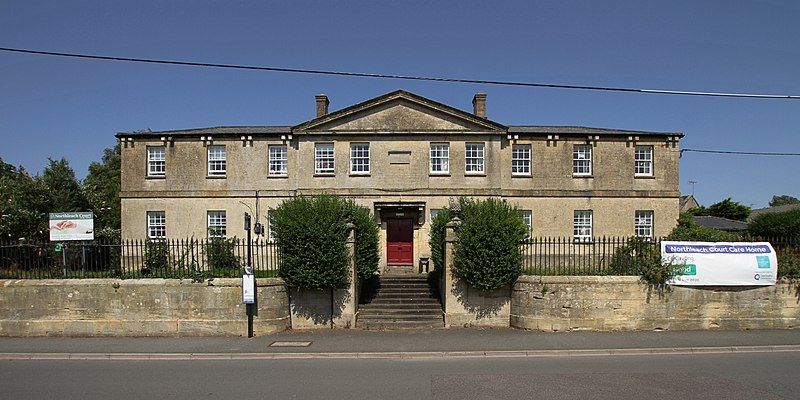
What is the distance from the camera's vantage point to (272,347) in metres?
12.8

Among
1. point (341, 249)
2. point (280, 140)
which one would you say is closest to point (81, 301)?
point (341, 249)

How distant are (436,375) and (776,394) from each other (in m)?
5.94

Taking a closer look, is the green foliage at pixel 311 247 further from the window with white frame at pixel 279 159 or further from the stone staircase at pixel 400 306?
the window with white frame at pixel 279 159

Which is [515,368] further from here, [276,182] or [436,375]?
[276,182]

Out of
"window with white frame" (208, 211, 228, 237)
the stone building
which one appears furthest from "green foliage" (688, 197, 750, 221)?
"window with white frame" (208, 211, 228, 237)

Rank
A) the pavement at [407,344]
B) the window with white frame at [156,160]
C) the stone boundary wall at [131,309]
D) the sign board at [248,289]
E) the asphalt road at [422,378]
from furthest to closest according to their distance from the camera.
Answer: the window with white frame at [156,160]
the stone boundary wall at [131,309]
the sign board at [248,289]
the pavement at [407,344]
the asphalt road at [422,378]

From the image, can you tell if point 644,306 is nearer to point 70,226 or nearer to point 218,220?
point 70,226

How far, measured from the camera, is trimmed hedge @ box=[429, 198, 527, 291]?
1452 centimetres

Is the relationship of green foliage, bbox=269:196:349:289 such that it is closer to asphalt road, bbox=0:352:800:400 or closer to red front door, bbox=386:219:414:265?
asphalt road, bbox=0:352:800:400

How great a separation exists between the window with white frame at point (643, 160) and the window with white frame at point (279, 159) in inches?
677

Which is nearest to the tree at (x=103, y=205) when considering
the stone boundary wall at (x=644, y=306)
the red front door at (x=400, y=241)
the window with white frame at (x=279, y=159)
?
the window with white frame at (x=279, y=159)

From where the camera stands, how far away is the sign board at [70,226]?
609 inches

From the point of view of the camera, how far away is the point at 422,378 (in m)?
9.75

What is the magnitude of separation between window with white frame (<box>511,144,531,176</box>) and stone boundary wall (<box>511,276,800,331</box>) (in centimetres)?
1056
